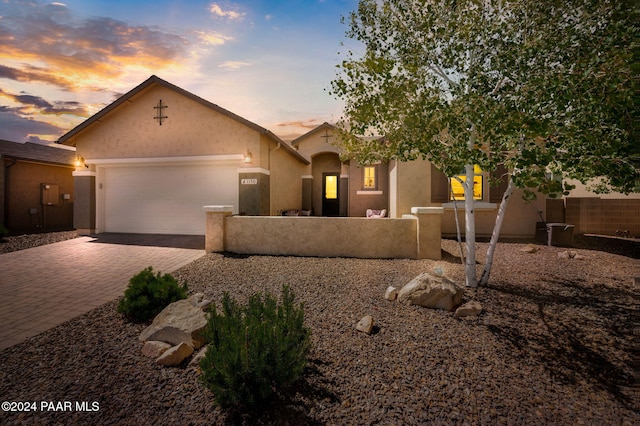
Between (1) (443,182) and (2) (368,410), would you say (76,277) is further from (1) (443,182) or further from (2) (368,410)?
(1) (443,182)

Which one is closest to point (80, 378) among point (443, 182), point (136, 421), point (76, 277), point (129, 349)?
point (129, 349)

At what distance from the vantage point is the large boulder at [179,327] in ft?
11.5

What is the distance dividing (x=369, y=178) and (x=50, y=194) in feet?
52.8

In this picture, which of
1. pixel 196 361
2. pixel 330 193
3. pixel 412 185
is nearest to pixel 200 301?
pixel 196 361

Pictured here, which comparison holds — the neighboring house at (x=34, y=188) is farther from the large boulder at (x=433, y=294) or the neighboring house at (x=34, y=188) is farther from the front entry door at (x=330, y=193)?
the large boulder at (x=433, y=294)

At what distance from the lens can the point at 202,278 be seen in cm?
619

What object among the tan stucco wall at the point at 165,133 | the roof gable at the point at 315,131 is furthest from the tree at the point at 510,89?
the roof gable at the point at 315,131

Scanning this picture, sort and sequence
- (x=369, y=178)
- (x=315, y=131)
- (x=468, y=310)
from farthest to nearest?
(x=315, y=131) → (x=369, y=178) → (x=468, y=310)

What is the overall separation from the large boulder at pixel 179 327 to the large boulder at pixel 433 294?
290 centimetres

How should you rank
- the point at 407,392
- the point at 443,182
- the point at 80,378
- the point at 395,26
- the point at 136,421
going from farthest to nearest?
the point at 443,182, the point at 395,26, the point at 80,378, the point at 407,392, the point at 136,421

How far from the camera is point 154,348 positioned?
338cm

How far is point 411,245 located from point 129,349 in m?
6.08

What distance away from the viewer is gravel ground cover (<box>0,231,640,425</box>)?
8.30 ft

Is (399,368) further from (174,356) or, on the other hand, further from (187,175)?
(187,175)
